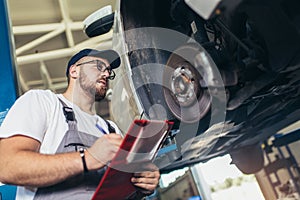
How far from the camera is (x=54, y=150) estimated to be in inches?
32.6

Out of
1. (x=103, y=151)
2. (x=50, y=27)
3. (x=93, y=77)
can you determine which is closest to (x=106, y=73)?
(x=93, y=77)

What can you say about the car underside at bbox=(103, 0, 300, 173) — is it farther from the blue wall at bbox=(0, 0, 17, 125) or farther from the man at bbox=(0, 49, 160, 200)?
the blue wall at bbox=(0, 0, 17, 125)

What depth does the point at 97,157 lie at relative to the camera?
710mm

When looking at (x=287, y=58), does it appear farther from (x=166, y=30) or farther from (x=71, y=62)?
(x=71, y=62)

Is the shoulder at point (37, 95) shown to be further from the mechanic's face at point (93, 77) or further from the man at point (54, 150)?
the mechanic's face at point (93, 77)

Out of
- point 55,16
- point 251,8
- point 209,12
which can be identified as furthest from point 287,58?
point 55,16

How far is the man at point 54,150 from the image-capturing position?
2.33 feet

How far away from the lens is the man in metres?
0.71

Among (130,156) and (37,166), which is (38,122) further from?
(130,156)

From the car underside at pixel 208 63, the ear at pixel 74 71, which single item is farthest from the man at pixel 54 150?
the car underside at pixel 208 63

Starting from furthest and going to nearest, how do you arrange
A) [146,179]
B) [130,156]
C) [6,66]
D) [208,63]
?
1. [6,66]
2. [208,63]
3. [146,179]
4. [130,156]

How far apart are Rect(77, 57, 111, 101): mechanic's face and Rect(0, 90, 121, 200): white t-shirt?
0.59 feet

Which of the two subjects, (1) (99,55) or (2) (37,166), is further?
(1) (99,55)

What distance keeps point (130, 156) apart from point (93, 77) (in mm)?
571
